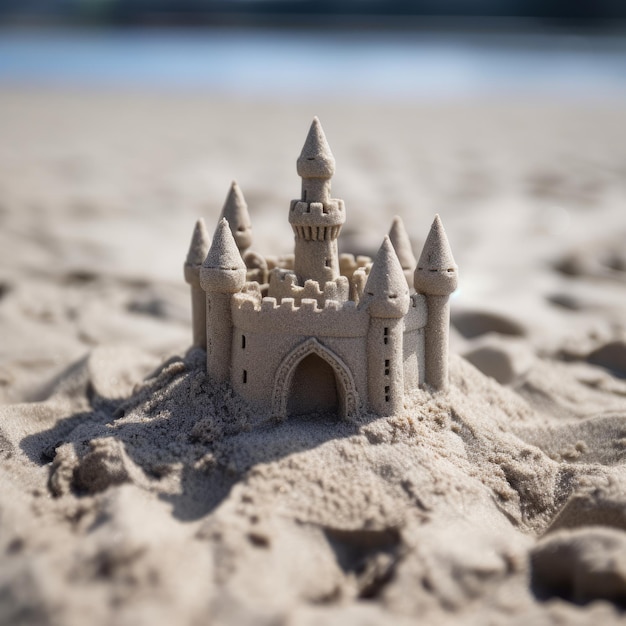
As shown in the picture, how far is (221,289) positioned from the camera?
952 cm

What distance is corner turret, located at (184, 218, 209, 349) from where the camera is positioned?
35.4ft

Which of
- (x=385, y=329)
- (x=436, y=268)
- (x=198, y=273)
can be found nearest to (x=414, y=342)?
(x=385, y=329)

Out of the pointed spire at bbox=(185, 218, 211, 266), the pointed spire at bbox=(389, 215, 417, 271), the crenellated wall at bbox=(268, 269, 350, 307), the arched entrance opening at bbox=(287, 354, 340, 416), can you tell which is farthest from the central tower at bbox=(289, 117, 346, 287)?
the pointed spire at bbox=(185, 218, 211, 266)

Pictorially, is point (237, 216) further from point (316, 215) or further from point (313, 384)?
point (313, 384)

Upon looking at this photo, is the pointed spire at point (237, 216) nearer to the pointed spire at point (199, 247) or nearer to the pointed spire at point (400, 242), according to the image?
the pointed spire at point (199, 247)

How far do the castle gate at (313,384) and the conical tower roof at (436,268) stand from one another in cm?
165

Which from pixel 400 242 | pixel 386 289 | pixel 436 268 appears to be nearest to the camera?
pixel 386 289

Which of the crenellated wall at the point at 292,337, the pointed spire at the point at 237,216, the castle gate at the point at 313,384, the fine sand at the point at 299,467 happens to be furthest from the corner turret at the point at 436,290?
the pointed spire at the point at 237,216

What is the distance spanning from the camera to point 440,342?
997 cm

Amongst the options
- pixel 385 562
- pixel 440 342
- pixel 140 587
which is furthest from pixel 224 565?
pixel 440 342

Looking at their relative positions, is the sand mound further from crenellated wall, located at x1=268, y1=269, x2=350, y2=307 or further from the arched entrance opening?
crenellated wall, located at x1=268, y1=269, x2=350, y2=307

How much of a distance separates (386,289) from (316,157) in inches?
77.4

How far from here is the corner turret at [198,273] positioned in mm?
10805

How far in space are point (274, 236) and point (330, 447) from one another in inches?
598
